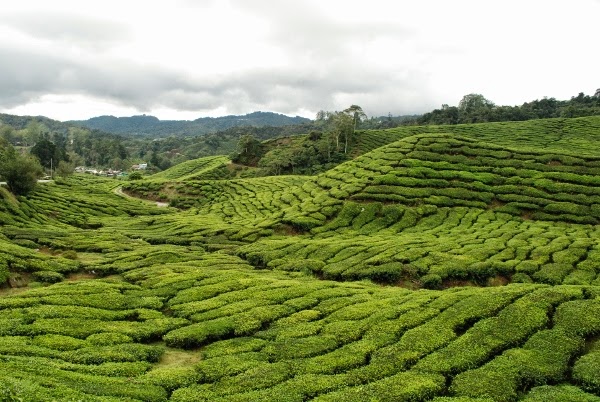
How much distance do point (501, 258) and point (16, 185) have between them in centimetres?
6633

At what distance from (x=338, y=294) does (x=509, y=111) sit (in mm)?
164550

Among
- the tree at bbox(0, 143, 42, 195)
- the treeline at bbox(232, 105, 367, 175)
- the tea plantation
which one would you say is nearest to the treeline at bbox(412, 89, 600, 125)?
the treeline at bbox(232, 105, 367, 175)

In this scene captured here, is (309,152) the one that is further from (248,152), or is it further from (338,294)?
(338,294)

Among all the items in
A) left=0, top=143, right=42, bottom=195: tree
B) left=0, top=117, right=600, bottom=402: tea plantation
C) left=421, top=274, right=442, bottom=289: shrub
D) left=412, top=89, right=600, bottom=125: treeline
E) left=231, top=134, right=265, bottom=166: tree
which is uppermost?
left=412, top=89, right=600, bottom=125: treeline

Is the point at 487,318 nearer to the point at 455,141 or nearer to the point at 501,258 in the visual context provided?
the point at 501,258

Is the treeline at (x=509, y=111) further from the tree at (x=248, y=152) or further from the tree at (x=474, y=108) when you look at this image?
the tree at (x=248, y=152)

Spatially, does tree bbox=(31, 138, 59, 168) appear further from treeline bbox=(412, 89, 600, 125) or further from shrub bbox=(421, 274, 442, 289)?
treeline bbox=(412, 89, 600, 125)

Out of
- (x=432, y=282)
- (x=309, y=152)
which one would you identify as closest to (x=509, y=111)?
(x=309, y=152)

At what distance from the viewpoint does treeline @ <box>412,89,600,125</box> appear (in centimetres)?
15788

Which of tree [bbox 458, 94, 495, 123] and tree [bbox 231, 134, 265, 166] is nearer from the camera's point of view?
tree [bbox 231, 134, 265, 166]

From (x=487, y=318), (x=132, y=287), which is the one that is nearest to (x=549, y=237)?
(x=487, y=318)

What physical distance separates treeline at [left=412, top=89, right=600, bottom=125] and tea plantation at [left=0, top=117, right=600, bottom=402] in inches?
4218

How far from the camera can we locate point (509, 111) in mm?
161750

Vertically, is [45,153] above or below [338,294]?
above
